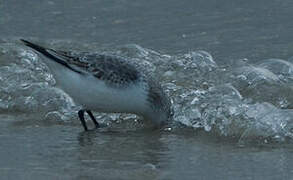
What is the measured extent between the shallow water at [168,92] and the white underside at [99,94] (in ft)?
0.74

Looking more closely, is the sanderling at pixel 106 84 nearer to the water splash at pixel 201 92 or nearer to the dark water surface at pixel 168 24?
the water splash at pixel 201 92

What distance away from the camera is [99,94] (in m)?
7.63

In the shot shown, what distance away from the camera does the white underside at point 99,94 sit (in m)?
7.62

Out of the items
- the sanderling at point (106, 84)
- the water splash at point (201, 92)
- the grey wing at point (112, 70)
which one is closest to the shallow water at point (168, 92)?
the water splash at point (201, 92)

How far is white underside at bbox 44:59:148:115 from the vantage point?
7.62m

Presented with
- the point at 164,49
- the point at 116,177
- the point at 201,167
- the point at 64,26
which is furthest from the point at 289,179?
the point at 64,26

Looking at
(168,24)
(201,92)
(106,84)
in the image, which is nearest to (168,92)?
(201,92)

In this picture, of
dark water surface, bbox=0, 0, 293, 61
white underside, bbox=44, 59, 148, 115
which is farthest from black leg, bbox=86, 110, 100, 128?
dark water surface, bbox=0, 0, 293, 61

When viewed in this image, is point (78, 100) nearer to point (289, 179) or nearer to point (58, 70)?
point (58, 70)

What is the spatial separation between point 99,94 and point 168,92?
3.53 feet

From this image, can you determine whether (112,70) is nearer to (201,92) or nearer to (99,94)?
(99,94)

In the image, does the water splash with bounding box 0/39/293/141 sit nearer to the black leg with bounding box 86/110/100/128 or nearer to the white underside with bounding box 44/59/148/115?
the black leg with bounding box 86/110/100/128

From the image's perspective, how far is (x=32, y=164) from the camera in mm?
6371

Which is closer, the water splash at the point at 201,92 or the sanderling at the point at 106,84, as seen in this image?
the water splash at the point at 201,92
